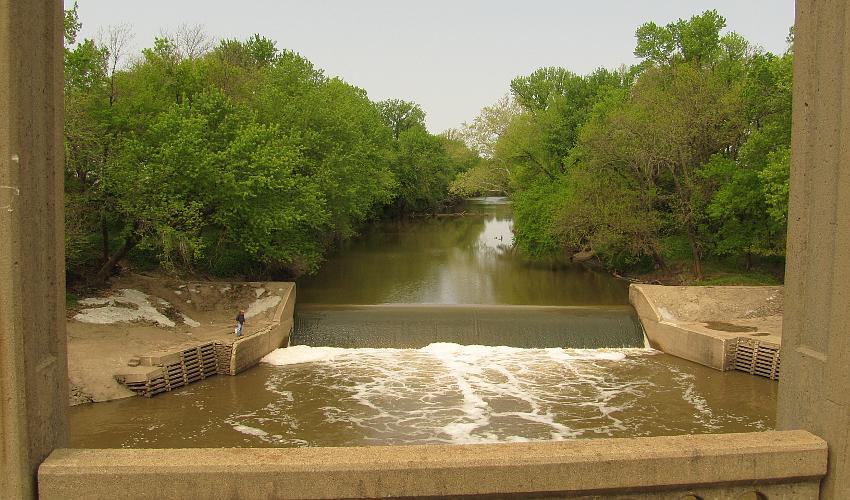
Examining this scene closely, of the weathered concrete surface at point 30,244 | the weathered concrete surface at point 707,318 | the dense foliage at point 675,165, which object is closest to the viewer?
the weathered concrete surface at point 30,244

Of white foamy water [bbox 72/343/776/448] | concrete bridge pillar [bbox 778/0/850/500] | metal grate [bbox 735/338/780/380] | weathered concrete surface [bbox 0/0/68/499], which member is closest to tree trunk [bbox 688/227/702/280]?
white foamy water [bbox 72/343/776/448]

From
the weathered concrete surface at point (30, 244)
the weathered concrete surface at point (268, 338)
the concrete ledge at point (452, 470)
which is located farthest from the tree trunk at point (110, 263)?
the concrete ledge at point (452, 470)

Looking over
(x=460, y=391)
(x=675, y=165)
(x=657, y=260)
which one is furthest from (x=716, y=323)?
(x=657, y=260)

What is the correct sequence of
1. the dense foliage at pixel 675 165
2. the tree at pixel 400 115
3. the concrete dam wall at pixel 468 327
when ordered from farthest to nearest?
the tree at pixel 400 115, the dense foliage at pixel 675 165, the concrete dam wall at pixel 468 327

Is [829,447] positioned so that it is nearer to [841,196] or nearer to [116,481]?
[841,196]

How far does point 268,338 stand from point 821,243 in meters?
17.6

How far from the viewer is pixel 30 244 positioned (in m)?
3.62

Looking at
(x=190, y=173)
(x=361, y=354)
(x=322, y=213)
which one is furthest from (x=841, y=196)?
(x=322, y=213)

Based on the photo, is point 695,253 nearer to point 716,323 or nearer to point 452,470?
point 716,323

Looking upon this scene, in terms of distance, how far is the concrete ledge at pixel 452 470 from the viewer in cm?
356

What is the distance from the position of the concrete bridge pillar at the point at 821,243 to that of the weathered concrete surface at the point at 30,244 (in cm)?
430

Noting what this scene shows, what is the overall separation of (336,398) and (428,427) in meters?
2.88

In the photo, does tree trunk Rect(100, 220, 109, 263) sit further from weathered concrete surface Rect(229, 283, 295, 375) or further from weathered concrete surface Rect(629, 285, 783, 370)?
weathered concrete surface Rect(629, 285, 783, 370)

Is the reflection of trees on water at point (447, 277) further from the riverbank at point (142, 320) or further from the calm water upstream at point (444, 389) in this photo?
the riverbank at point (142, 320)
